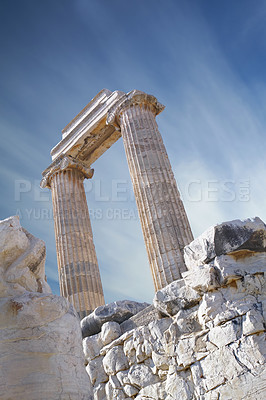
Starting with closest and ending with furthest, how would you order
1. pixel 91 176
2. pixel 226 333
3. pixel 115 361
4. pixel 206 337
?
pixel 226 333
pixel 206 337
pixel 115 361
pixel 91 176

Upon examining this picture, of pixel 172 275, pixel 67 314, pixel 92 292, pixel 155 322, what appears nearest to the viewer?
pixel 67 314

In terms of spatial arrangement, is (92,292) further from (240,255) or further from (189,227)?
(240,255)

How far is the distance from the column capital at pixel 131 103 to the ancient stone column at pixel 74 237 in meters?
2.67

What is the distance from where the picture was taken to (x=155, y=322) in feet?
19.5

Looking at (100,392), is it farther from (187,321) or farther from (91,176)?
(91,176)

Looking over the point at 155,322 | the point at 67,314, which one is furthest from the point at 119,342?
the point at 67,314

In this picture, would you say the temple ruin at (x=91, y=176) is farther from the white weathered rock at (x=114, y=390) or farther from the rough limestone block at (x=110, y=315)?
the white weathered rock at (x=114, y=390)

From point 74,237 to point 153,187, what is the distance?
3.84 m

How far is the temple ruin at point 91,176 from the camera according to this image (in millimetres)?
8289

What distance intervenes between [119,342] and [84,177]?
→ 8.20 metres

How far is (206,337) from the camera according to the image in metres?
5.03

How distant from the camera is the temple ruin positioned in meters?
8.29

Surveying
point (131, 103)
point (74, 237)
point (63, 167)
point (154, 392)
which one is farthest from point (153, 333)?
point (63, 167)

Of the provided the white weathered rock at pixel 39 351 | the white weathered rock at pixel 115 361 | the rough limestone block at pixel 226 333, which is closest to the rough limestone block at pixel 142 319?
the white weathered rock at pixel 115 361
